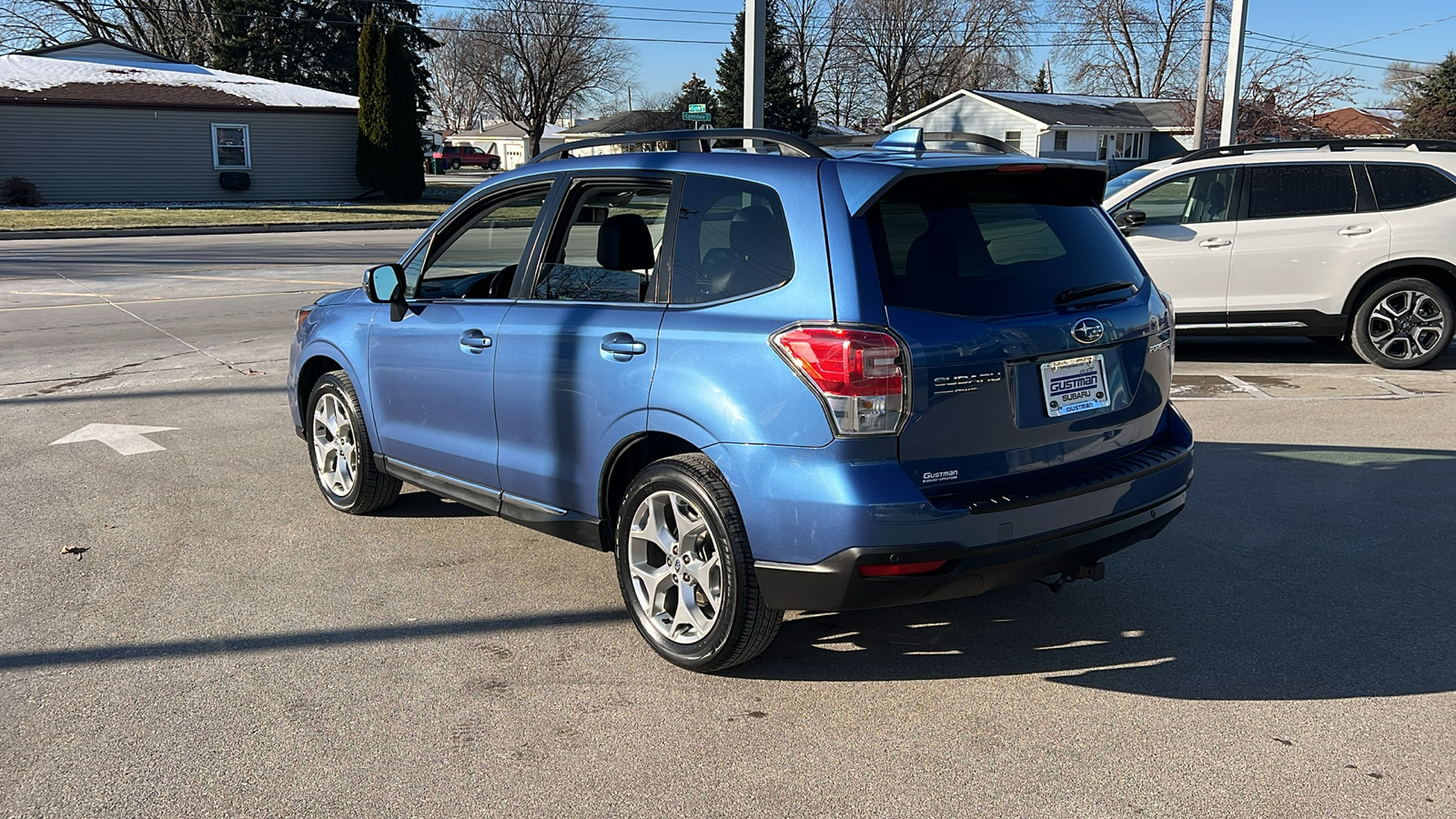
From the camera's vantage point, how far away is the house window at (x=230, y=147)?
120 ft

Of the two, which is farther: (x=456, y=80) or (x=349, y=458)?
(x=456, y=80)

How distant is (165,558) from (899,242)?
12.1ft

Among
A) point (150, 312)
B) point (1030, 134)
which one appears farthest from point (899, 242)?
point (1030, 134)

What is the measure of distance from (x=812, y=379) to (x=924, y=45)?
8498 centimetres

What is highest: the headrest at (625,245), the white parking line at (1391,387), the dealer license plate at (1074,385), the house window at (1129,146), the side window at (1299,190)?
the house window at (1129,146)

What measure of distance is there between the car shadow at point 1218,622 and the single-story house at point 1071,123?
52010 millimetres

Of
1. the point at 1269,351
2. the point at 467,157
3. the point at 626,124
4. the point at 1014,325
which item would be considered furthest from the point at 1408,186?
the point at 626,124

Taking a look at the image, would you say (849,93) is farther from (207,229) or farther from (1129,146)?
(207,229)

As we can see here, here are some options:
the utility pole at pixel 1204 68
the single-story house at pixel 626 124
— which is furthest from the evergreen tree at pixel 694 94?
the utility pole at pixel 1204 68

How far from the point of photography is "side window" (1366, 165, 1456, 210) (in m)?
9.55

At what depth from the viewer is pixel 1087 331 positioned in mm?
4062

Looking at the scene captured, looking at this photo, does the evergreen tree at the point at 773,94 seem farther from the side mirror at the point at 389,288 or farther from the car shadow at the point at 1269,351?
the side mirror at the point at 389,288

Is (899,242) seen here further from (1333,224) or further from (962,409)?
(1333,224)

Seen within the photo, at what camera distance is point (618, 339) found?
167 inches
